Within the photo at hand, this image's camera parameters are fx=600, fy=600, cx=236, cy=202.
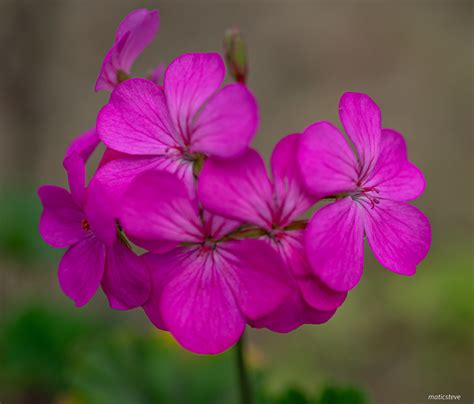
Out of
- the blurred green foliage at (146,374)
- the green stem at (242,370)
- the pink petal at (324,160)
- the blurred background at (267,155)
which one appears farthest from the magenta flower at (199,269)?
the blurred green foliage at (146,374)

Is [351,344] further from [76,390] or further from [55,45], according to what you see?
[55,45]

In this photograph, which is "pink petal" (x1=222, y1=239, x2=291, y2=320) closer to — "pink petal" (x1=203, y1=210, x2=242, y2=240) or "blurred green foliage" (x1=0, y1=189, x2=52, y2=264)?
"pink petal" (x1=203, y1=210, x2=242, y2=240)

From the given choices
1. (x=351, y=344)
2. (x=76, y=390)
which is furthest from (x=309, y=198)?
(x=351, y=344)

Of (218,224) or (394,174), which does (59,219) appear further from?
(394,174)

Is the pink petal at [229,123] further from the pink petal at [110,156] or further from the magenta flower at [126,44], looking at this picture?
the magenta flower at [126,44]

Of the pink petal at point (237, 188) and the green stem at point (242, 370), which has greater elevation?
the pink petal at point (237, 188)

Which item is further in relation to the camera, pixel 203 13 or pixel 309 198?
pixel 203 13

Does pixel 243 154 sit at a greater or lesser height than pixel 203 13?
lesser
